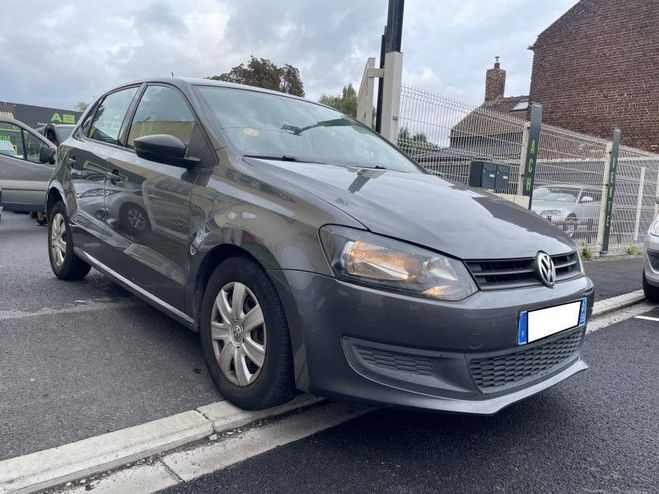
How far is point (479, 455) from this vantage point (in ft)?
7.59

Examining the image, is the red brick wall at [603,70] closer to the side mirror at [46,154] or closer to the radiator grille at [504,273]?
the side mirror at [46,154]

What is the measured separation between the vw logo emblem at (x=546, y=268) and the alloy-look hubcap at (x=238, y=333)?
4.07 feet

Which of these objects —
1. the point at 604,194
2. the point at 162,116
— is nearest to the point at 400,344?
the point at 162,116

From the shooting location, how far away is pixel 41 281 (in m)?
4.71

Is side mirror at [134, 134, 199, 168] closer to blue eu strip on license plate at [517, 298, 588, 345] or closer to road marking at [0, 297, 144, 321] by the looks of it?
road marking at [0, 297, 144, 321]

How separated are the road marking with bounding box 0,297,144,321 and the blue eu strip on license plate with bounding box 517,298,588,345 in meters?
2.99

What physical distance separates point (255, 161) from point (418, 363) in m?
1.28

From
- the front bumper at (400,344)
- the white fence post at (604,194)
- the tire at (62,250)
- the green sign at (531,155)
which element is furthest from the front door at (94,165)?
the white fence post at (604,194)

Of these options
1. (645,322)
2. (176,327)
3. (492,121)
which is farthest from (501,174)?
(176,327)

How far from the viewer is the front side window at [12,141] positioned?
8406 millimetres

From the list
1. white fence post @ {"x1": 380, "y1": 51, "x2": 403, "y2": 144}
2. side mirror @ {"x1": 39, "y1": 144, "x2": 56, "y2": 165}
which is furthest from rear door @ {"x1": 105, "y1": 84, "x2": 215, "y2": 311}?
side mirror @ {"x1": 39, "y1": 144, "x2": 56, "y2": 165}

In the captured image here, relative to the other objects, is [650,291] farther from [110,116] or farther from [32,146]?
[32,146]

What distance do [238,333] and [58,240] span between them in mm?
2969

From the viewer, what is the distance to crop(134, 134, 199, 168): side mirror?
8.98 feet
